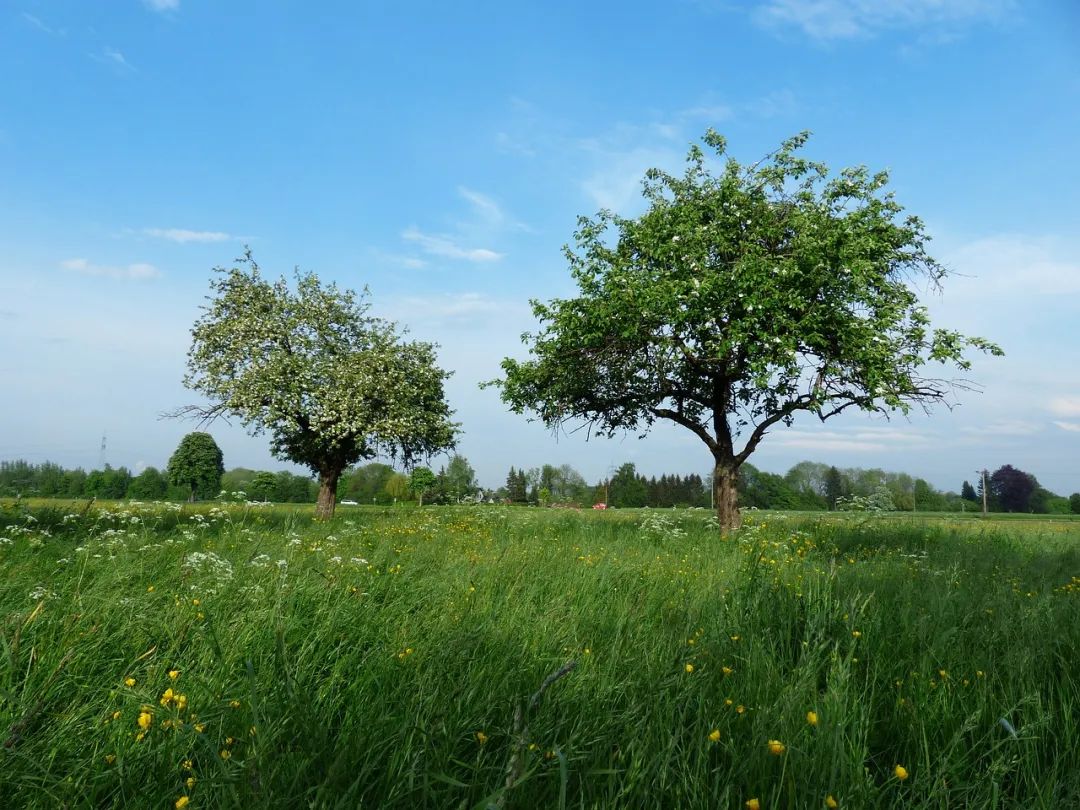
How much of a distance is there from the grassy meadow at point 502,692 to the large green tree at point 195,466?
116533mm

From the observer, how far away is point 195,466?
355ft

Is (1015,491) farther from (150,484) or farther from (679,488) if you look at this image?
(150,484)

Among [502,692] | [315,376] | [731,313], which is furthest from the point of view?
[315,376]

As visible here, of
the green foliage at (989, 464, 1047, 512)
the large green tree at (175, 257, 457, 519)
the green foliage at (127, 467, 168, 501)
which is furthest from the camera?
the green foliage at (989, 464, 1047, 512)

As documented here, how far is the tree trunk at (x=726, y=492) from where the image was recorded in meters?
16.9

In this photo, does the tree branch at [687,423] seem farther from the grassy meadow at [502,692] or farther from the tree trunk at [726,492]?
the grassy meadow at [502,692]

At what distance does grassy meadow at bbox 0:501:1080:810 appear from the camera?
7.69ft

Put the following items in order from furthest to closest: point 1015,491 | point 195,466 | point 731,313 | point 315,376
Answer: point 1015,491
point 195,466
point 315,376
point 731,313

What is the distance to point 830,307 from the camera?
1452 cm

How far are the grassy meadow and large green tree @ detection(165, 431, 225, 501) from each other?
117 meters

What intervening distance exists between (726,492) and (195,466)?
4435 inches

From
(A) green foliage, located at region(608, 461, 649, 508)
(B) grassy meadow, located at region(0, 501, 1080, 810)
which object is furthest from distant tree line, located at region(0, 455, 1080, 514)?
(B) grassy meadow, located at region(0, 501, 1080, 810)

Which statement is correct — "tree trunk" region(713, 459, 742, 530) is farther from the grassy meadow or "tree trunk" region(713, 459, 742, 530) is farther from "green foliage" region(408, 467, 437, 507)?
"green foliage" region(408, 467, 437, 507)

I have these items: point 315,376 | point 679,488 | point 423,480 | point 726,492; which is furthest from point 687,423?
point 679,488
